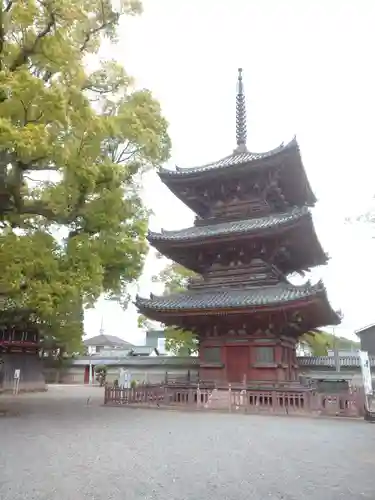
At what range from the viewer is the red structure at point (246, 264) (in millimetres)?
16109

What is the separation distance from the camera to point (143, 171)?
14219 millimetres

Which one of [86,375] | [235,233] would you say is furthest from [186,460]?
[86,375]

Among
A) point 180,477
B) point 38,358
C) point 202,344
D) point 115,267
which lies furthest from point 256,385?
point 38,358

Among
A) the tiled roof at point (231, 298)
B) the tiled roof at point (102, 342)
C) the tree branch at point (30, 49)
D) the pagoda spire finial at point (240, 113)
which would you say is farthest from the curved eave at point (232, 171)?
the tiled roof at point (102, 342)

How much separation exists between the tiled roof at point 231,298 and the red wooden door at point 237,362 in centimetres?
212

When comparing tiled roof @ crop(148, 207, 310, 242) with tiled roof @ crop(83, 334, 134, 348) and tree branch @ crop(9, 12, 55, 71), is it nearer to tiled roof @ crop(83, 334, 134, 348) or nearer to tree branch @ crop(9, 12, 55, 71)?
tree branch @ crop(9, 12, 55, 71)

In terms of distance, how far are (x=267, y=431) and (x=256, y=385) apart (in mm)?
5647

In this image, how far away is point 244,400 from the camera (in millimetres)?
14695

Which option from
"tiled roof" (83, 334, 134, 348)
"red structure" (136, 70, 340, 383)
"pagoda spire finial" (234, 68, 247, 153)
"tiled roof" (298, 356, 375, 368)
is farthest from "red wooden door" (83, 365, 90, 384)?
"pagoda spire finial" (234, 68, 247, 153)

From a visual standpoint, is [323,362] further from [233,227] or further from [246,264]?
A: [233,227]

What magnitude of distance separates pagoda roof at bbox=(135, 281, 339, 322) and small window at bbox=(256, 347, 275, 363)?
217cm

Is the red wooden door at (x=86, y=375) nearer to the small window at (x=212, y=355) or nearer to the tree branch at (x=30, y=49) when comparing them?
the small window at (x=212, y=355)

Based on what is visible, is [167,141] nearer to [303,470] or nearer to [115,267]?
[115,267]

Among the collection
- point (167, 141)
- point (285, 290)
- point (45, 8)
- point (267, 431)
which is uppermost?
point (45, 8)
